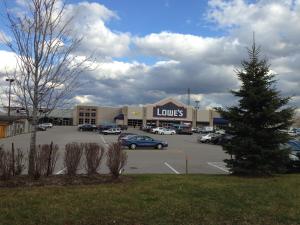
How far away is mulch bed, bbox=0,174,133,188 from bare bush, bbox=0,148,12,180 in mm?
118

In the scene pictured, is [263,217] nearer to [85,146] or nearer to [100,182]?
[100,182]

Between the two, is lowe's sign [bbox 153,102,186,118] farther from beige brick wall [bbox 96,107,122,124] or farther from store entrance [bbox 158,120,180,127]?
beige brick wall [bbox 96,107,122,124]

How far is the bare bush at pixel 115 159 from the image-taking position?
36.0 ft

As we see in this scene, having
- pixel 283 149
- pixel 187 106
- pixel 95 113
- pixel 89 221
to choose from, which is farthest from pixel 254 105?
pixel 95 113

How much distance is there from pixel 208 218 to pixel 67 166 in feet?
15.1

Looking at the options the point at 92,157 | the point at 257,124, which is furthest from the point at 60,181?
the point at 257,124

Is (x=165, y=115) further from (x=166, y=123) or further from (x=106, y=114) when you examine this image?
(x=106, y=114)

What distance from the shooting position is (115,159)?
11086 mm

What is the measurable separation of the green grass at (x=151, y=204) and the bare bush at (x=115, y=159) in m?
0.66

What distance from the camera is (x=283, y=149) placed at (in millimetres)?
13594

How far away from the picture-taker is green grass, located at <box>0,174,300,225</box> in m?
7.36

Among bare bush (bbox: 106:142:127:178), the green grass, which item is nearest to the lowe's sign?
bare bush (bbox: 106:142:127:178)

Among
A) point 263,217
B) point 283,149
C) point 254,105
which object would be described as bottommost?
point 263,217

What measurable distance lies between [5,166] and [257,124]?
7879 mm
